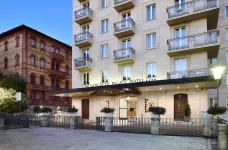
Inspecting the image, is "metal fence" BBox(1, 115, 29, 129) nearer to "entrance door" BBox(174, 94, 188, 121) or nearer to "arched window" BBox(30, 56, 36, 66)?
"entrance door" BBox(174, 94, 188, 121)

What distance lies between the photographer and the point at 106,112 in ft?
46.1

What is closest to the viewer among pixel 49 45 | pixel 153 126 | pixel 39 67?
pixel 153 126

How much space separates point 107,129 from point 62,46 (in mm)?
32969

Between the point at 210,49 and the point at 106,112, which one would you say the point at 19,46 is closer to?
the point at 106,112

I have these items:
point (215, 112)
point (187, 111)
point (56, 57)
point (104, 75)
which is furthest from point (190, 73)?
point (56, 57)

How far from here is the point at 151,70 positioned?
2000 centimetres

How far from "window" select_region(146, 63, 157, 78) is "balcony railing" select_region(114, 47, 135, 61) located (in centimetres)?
199

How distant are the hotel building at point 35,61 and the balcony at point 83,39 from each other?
14.2 metres

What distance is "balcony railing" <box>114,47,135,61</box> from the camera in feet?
67.0

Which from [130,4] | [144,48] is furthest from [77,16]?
[144,48]

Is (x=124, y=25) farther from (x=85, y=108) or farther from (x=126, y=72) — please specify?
A: (x=85, y=108)

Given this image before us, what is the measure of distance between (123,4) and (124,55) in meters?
5.70

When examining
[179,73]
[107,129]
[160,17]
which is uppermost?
[160,17]

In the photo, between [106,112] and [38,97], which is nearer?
[106,112]
